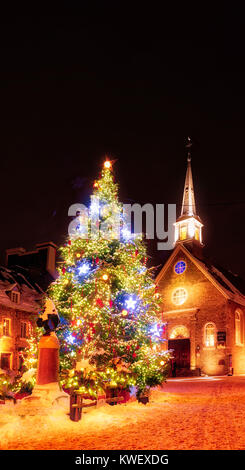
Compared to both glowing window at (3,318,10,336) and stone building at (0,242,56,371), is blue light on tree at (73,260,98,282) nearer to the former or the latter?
stone building at (0,242,56,371)

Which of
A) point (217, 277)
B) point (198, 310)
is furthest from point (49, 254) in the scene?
point (217, 277)

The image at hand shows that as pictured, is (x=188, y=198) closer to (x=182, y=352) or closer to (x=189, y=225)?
(x=189, y=225)

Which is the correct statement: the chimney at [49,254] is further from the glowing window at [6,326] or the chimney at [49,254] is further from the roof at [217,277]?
the roof at [217,277]

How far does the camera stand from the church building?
29.8 meters

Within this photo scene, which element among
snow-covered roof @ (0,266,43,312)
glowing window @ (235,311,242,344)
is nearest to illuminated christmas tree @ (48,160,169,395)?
snow-covered roof @ (0,266,43,312)

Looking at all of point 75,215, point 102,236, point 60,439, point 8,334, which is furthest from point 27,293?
point 60,439

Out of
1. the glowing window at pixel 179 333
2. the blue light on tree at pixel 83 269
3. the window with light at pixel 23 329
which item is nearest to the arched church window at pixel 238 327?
the glowing window at pixel 179 333

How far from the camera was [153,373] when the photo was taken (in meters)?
13.4

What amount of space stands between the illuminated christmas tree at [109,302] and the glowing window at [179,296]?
18081 millimetres

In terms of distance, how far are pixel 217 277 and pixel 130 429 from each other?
25.7 m

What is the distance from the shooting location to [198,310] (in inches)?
1251

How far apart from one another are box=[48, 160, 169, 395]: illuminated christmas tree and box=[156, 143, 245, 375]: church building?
15131mm

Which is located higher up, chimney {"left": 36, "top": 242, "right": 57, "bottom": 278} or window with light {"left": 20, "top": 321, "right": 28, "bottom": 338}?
chimney {"left": 36, "top": 242, "right": 57, "bottom": 278}

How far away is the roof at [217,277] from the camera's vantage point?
3135 cm
